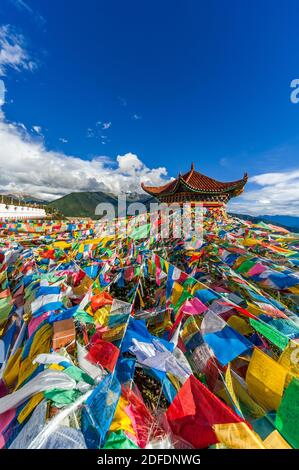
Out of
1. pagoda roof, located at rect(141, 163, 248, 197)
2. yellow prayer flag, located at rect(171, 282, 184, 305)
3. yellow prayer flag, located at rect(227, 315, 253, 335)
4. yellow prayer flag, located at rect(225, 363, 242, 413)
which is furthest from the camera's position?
pagoda roof, located at rect(141, 163, 248, 197)

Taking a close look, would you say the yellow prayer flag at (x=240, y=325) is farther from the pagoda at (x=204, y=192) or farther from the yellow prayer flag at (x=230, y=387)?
the pagoda at (x=204, y=192)

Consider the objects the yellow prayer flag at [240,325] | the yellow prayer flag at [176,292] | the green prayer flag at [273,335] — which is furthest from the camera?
the yellow prayer flag at [176,292]

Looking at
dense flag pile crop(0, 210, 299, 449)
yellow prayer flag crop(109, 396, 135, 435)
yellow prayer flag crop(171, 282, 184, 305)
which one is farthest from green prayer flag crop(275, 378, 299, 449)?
yellow prayer flag crop(171, 282, 184, 305)

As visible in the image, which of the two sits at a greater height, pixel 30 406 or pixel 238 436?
pixel 238 436

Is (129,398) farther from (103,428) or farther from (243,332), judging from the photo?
(243,332)

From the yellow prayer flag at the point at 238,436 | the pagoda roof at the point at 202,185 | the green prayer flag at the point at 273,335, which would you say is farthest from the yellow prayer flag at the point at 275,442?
the pagoda roof at the point at 202,185

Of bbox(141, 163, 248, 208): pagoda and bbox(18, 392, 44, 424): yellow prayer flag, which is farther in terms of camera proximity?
bbox(141, 163, 248, 208): pagoda

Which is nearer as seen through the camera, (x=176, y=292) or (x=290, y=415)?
(x=290, y=415)

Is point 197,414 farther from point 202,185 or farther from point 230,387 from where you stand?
point 202,185

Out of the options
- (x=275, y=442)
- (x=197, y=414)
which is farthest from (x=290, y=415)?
(x=197, y=414)

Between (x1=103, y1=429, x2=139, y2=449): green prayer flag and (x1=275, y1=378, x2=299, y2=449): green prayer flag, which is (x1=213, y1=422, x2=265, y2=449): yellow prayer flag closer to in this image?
(x1=275, y1=378, x2=299, y2=449): green prayer flag

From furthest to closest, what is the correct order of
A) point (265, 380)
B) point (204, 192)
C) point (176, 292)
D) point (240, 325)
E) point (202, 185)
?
point (202, 185)
point (204, 192)
point (176, 292)
point (240, 325)
point (265, 380)

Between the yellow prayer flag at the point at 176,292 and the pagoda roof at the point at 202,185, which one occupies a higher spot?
the pagoda roof at the point at 202,185

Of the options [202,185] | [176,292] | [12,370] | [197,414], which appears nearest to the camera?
[197,414]
